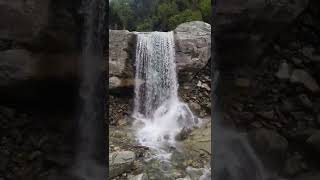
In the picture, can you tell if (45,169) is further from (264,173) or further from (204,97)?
(204,97)

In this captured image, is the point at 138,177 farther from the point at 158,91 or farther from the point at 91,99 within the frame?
the point at 91,99

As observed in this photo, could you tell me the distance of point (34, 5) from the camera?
6.98 ft

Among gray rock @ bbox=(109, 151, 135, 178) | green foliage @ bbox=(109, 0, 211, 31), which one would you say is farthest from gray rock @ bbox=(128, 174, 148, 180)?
green foliage @ bbox=(109, 0, 211, 31)

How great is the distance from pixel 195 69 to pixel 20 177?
892 centimetres

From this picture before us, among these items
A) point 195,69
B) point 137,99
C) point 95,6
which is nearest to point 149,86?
point 137,99

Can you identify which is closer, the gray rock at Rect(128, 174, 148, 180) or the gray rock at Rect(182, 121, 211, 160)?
the gray rock at Rect(128, 174, 148, 180)

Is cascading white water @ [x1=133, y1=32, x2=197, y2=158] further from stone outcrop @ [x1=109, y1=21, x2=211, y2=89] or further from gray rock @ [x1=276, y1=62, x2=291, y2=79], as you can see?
gray rock @ [x1=276, y1=62, x2=291, y2=79]

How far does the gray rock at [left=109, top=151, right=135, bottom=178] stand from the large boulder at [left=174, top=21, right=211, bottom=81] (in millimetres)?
3640

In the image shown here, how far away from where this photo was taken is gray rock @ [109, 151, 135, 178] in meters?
7.21

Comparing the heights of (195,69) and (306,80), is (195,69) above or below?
below

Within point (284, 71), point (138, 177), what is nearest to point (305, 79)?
point (284, 71)

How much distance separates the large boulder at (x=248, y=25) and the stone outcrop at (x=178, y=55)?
8.51 m

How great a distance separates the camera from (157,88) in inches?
429

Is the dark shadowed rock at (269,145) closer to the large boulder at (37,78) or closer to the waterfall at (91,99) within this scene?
the waterfall at (91,99)
